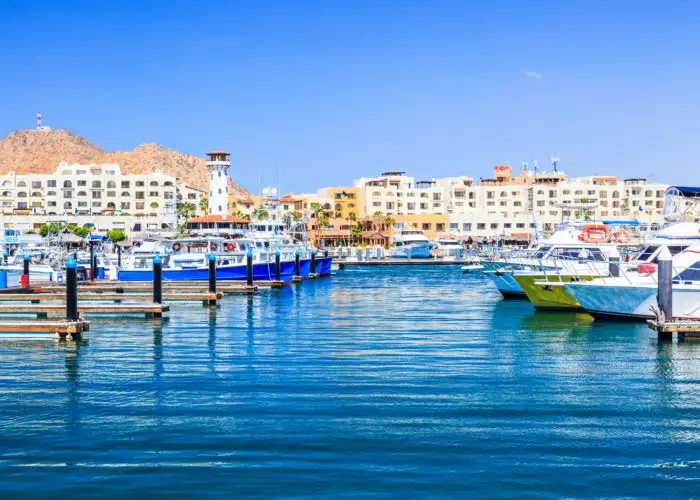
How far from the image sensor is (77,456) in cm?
1259

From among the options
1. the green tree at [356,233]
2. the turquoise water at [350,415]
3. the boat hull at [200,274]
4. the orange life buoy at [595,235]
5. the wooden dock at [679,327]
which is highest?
the green tree at [356,233]

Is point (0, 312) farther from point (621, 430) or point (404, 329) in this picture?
point (621, 430)

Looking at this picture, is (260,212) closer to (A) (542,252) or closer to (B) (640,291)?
(A) (542,252)

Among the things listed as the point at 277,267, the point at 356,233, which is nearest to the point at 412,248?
the point at 356,233

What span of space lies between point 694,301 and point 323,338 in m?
11.1

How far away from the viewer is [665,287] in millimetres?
23938

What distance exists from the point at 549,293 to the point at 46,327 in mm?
18744

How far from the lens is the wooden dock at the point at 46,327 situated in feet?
79.9

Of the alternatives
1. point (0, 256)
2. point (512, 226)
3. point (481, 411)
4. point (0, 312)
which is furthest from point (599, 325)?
point (512, 226)

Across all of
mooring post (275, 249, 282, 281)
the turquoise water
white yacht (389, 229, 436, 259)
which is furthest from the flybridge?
white yacht (389, 229, 436, 259)

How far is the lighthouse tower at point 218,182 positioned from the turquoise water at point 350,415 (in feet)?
191

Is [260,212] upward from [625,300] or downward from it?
upward

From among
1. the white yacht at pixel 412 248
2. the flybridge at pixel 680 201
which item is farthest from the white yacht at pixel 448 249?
the flybridge at pixel 680 201

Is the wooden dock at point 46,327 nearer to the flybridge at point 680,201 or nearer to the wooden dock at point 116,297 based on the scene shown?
the wooden dock at point 116,297
